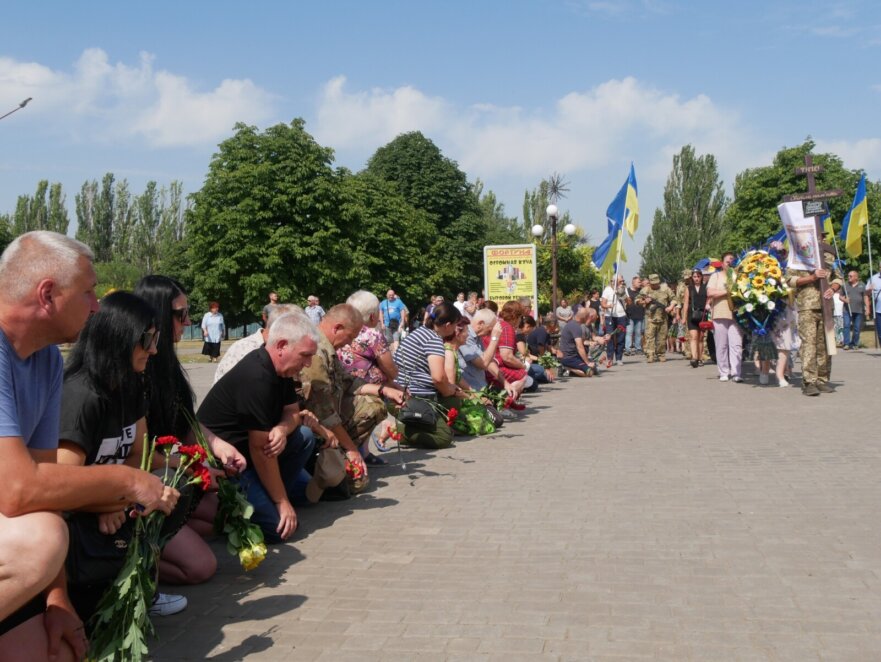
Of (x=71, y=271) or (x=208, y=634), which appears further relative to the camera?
(x=208, y=634)

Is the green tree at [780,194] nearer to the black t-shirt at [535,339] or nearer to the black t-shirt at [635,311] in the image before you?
the black t-shirt at [635,311]

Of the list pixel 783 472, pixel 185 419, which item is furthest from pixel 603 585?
pixel 783 472

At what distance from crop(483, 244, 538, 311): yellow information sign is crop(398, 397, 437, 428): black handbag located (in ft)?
60.7

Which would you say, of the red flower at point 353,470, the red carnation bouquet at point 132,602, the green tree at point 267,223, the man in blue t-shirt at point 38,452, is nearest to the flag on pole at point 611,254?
the green tree at point 267,223

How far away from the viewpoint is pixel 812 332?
13445 mm

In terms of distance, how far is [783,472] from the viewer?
311 inches

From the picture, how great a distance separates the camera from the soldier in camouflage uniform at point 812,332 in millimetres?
13508

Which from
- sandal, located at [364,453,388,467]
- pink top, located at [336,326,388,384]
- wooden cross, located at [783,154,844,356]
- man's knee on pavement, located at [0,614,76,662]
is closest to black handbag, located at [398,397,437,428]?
pink top, located at [336,326,388,384]

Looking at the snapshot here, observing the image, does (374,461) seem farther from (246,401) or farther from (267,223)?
(267,223)

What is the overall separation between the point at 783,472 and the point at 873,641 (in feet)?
13.2

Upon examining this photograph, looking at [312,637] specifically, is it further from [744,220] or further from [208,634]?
[744,220]

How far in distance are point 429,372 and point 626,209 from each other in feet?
60.0

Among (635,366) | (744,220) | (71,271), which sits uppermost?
(744,220)

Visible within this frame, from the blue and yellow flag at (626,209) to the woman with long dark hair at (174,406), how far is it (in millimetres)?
22735
